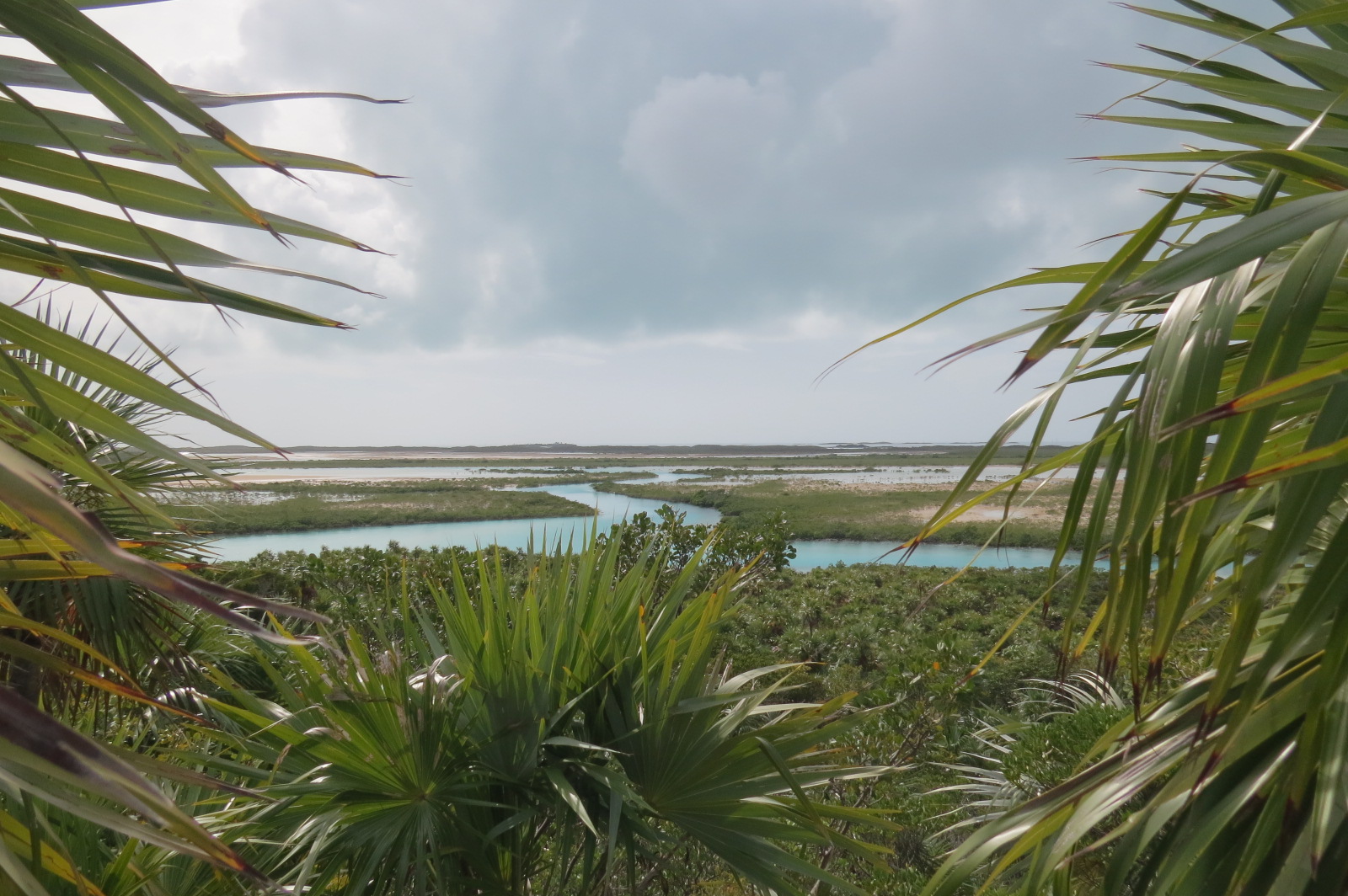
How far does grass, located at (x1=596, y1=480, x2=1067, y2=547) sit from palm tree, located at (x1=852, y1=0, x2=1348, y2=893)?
22.3 metres

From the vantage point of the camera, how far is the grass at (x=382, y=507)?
108 ft

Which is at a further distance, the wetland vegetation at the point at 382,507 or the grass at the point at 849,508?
the wetland vegetation at the point at 382,507

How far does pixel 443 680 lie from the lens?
82.3 inches

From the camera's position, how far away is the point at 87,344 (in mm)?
816

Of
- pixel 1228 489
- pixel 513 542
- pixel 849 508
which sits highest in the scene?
pixel 1228 489

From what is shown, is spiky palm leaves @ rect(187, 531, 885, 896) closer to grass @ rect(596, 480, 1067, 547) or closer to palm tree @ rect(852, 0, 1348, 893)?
palm tree @ rect(852, 0, 1348, 893)

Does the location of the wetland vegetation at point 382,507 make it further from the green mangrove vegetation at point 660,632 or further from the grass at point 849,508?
the green mangrove vegetation at point 660,632

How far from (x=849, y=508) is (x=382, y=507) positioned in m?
24.1

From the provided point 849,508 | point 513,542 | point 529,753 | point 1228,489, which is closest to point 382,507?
point 513,542

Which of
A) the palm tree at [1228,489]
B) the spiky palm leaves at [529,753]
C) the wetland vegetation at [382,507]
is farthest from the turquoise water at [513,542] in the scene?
the palm tree at [1228,489]

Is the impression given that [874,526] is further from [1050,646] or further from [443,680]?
[443,680]

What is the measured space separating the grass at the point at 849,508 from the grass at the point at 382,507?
236 inches

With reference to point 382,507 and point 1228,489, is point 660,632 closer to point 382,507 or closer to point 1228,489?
point 1228,489

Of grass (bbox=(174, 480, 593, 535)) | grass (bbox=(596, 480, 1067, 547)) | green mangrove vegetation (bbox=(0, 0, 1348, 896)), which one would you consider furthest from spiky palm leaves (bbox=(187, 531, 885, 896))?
grass (bbox=(174, 480, 593, 535))
